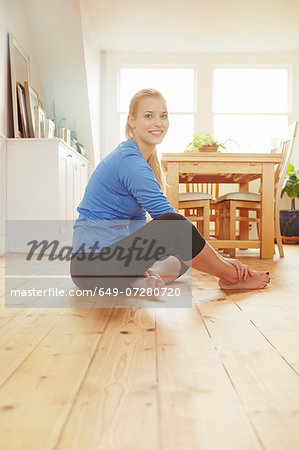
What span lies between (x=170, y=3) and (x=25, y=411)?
5144mm

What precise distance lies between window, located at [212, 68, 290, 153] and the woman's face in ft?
15.9

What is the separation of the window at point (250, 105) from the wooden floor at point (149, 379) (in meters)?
5.38

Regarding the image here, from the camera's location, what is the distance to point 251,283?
1903 mm

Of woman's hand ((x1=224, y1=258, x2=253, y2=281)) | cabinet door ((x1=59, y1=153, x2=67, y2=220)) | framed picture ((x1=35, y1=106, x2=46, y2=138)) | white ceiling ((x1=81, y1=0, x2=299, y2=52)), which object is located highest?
white ceiling ((x1=81, y1=0, x2=299, y2=52))

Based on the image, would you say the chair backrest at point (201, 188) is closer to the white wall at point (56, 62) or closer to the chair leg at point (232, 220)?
the chair leg at point (232, 220)

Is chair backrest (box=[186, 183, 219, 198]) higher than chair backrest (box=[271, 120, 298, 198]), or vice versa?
chair backrest (box=[271, 120, 298, 198])

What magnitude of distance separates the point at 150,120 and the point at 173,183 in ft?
5.41

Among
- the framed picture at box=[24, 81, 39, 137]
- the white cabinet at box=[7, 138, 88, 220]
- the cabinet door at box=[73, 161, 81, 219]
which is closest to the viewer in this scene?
the white cabinet at box=[7, 138, 88, 220]

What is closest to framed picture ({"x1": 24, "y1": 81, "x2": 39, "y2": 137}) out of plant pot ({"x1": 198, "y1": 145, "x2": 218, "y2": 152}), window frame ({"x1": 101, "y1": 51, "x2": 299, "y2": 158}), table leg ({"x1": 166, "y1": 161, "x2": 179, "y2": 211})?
table leg ({"x1": 166, "y1": 161, "x2": 179, "y2": 211})

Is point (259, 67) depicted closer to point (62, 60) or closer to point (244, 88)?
point (244, 88)

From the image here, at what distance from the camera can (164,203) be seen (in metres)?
1.67

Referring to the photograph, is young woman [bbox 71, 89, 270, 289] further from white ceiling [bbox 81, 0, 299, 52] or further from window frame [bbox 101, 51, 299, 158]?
window frame [bbox 101, 51, 299, 158]

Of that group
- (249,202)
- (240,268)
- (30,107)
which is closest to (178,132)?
(30,107)

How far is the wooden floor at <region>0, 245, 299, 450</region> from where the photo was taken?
0.64 m
